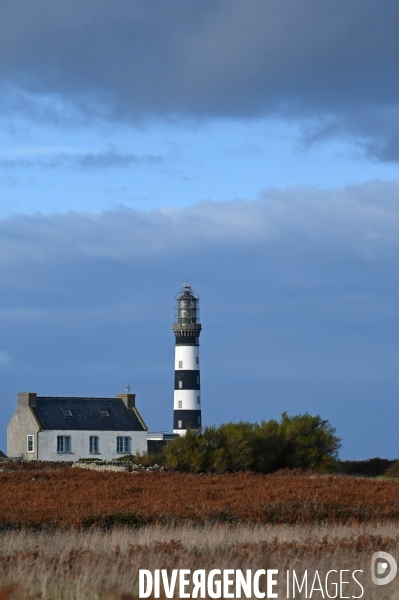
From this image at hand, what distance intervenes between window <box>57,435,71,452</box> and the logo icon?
39.1 meters

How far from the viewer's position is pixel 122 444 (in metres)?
50.3

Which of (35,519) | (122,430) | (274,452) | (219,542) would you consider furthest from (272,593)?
(122,430)

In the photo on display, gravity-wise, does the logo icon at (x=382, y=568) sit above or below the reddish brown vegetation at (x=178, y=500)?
below

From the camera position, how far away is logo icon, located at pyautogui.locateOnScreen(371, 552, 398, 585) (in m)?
9.22

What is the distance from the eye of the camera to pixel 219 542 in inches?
481

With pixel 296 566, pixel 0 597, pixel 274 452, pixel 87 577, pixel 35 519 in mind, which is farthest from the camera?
pixel 274 452

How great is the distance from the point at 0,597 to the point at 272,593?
9.38 feet

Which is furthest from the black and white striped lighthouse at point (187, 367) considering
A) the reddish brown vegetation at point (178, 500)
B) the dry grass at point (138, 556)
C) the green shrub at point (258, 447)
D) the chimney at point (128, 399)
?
the dry grass at point (138, 556)

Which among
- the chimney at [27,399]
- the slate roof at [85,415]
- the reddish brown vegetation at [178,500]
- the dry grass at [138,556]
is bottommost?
the dry grass at [138,556]

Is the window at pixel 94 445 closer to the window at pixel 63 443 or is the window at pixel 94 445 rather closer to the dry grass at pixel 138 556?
the window at pixel 63 443

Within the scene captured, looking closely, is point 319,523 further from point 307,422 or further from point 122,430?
point 122,430

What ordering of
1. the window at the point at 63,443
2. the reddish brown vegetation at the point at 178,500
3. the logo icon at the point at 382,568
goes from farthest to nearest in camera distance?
the window at the point at 63,443
the reddish brown vegetation at the point at 178,500
the logo icon at the point at 382,568

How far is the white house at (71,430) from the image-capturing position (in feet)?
160

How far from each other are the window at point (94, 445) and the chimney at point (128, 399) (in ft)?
11.1
